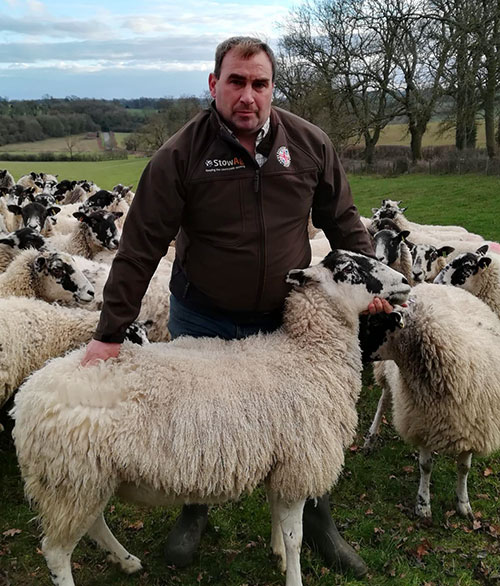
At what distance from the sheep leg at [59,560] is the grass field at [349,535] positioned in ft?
2.06

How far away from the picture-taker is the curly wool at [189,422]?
2.46 metres

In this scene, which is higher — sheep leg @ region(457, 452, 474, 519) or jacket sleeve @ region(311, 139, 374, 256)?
jacket sleeve @ region(311, 139, 374, 256)

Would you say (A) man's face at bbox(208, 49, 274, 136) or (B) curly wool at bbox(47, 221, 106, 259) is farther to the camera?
(B) curly wool at bbox(47, 221, 106, 259)

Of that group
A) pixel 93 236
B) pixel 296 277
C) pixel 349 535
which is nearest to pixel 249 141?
pixel 296 277

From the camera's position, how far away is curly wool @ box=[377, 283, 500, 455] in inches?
144

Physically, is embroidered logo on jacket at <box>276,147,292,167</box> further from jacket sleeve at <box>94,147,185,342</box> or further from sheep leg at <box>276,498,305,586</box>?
sheep leg at <box>276,498,305,586</box>

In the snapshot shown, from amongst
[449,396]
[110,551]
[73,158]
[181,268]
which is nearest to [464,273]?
[449,396]

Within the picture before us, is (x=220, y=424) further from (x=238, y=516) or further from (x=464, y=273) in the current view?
(x=464, y=273)

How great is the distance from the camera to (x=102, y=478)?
2.50 metres

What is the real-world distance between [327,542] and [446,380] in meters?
1.37

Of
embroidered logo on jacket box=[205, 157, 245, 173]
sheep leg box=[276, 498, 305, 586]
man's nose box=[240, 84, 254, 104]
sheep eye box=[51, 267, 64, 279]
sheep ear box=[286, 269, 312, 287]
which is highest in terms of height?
man's nose box=[240, 84, 254, 104]

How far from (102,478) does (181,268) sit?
3.88ft

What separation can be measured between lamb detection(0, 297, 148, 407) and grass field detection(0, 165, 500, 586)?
991 mm

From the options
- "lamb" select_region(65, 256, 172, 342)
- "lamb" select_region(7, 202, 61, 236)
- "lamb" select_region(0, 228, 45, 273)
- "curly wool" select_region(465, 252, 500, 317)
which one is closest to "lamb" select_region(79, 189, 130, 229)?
"lamb" select_region(7, 202, 61, 236)
